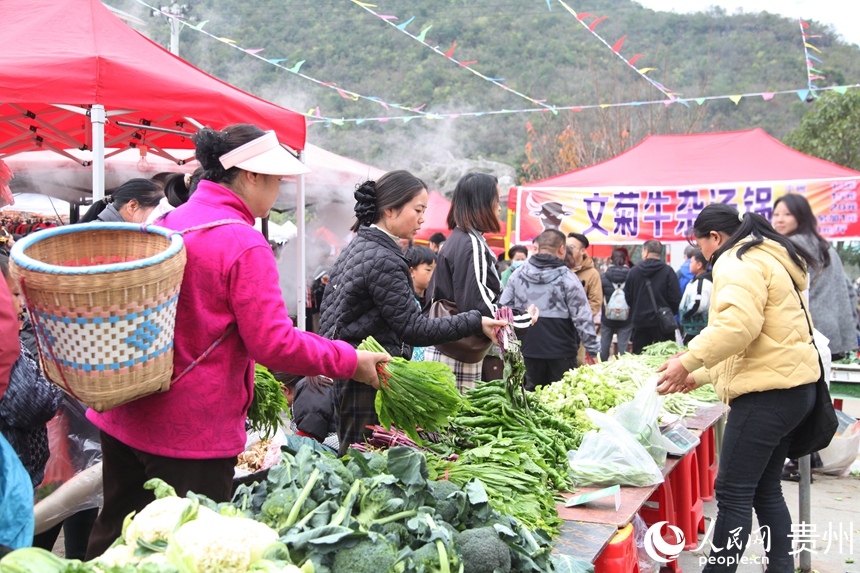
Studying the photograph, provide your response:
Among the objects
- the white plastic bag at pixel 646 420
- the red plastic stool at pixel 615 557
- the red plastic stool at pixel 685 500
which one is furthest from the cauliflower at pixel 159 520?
the red plastic stool at pixel 685 500

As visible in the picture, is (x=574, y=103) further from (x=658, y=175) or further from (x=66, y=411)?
(x=66, y=411)

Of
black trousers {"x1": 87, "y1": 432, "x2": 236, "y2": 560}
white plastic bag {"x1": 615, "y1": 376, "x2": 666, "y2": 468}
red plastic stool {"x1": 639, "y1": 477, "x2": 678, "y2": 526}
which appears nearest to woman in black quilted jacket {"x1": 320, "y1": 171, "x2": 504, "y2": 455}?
white plastic bag {"x1": 615, "y1": 376, "x2": 666, "y2": 468}

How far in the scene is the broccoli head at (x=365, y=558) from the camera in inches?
64.1

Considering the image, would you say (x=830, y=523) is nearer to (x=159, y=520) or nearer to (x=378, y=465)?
(x=378, y=465)

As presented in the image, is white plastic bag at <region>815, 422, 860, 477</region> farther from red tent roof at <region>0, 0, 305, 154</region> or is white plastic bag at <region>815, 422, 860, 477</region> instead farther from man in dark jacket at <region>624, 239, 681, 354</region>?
red tent roof at <region>0, 0, 305, 154</region>

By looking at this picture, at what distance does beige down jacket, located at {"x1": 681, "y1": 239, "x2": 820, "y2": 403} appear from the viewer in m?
3.15

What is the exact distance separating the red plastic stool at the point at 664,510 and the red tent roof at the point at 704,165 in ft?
19.0

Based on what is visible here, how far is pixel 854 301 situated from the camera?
20.4 ft

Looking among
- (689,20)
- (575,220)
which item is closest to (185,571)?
(575,220)

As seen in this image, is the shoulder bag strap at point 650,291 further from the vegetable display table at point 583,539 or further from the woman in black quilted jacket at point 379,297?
the vegetable display table at point 583,539

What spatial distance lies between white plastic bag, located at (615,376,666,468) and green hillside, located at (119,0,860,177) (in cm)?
2188

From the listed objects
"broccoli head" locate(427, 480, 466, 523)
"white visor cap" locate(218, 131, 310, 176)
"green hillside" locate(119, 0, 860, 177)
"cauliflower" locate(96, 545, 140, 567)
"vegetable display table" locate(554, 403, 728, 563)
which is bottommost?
"vegetable display table" locate(554, 403, 728, 563)

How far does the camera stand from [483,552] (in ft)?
6.19

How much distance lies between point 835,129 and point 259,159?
1982 cm
